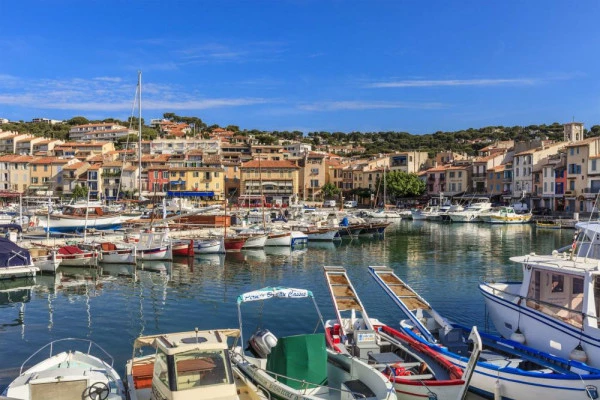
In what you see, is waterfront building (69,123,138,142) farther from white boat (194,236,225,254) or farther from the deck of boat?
the deck of boat

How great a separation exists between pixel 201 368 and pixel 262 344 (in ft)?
13.5

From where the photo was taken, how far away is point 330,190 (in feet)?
372

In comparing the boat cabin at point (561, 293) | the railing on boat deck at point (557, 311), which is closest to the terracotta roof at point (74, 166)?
the railing on boat deck at point (557, 311)

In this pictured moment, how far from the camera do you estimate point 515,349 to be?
15.1m

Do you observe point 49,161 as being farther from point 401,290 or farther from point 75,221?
point 401,290

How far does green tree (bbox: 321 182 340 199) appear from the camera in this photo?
11344 cm

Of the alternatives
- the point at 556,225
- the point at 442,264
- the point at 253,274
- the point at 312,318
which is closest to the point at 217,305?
the point at 312,318

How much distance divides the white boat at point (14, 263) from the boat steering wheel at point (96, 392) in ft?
69.0

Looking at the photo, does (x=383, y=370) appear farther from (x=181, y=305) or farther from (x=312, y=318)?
(x=181, y=305)

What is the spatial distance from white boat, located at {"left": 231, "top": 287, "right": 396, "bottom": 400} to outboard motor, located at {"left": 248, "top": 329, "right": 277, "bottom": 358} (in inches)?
6.0

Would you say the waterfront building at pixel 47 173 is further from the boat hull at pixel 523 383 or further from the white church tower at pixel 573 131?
the boat hull at pixel 523 383

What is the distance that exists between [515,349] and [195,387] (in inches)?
358

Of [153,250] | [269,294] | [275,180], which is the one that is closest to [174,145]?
[275,180]

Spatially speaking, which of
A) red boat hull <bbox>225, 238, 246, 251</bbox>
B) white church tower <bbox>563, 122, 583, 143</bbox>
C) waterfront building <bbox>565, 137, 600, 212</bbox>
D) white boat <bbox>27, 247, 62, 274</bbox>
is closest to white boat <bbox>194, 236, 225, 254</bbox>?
red boat hull <bbox>225, 238, 246, 251</bbox>
